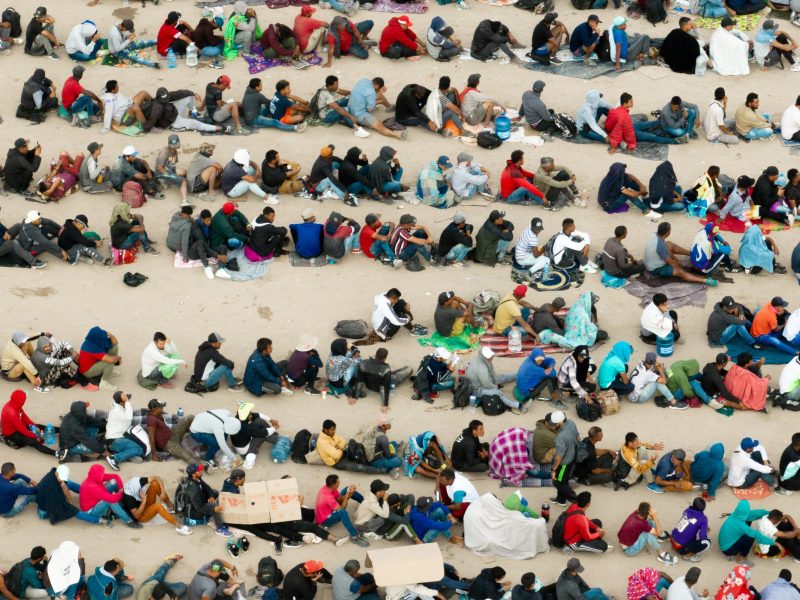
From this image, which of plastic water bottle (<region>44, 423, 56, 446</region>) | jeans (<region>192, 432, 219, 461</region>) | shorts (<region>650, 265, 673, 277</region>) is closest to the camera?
jeans (<region>192, 432, 219, 461</region>)

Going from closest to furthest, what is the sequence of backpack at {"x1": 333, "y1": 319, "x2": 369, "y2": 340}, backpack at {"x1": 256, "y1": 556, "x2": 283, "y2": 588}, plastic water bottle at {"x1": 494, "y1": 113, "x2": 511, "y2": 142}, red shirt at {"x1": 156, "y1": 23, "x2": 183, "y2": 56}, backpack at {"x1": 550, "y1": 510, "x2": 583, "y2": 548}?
backpack at {"x1": 256, "y1": 556, "x2": 283, "y2": 588} < backpack at {"x1": 550, "y1": 510, "x2": 583, "y2": 548} < backpack at {"x1": 333, "y1": 319, "x2": 369, "y2": 340} < plastic water bottle at {"x1": 494, "y1": 113, "x2": 511, "y2": 142} < red shirt at {"x1": 156, "y1": 23, "x2": 183, "y2": 56}

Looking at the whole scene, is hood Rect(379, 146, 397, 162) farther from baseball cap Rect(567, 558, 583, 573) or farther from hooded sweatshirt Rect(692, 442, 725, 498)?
baseball cap Rect(567, 558, 583, 573)

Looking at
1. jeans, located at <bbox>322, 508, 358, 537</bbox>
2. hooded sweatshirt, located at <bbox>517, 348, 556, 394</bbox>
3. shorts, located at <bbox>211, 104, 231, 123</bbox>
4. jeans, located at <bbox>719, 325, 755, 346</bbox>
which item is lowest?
jeans, located at <bbox>322, 508, 358, 537</bbox>

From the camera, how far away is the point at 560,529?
77.3 ft

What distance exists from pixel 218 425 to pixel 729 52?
47.7 ft

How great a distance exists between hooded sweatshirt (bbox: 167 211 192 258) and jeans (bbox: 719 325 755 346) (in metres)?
9.54

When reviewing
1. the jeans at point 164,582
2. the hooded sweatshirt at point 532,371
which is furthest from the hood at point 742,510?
the jeans at point 164,582

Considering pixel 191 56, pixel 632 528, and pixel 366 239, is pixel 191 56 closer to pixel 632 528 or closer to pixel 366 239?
pixel 366 239

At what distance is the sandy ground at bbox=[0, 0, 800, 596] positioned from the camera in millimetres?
23719

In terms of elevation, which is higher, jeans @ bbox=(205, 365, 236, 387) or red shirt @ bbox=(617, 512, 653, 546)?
jeans @ bbox=(205, 365, 236, 387)

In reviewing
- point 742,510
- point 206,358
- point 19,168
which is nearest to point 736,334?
point 742,510

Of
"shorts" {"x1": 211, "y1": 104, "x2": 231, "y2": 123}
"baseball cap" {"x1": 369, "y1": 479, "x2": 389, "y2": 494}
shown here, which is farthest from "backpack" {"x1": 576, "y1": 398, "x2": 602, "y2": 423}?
"shorts" {"x1": 211, "y1": 104, "x2": 231, "y2": 123}

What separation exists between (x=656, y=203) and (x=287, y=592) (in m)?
11.3

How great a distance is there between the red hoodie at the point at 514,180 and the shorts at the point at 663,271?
2.75m
